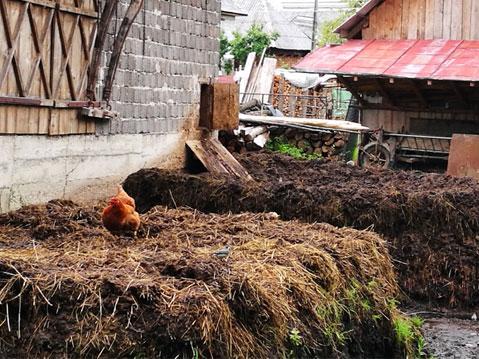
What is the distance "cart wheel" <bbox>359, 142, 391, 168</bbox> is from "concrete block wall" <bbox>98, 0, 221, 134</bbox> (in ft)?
20.4

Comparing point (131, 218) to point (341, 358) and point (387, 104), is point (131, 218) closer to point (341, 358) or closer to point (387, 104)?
point (341, 358)

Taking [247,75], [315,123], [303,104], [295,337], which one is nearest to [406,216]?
[295,337]

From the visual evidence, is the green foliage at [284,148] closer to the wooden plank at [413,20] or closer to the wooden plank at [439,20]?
the wooden plank at [413,20]

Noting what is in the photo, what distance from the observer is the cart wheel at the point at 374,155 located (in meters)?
21.4

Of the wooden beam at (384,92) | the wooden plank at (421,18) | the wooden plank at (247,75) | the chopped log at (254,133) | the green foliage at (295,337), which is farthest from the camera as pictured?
the wooden plank at (247,75)

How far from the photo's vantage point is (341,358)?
835 cm

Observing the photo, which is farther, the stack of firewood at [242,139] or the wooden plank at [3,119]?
the stack of firewood at [242,139]

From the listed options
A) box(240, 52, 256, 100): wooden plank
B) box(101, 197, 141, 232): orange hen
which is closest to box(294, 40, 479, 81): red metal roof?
box(240, 52, 256, 100): wooden plank

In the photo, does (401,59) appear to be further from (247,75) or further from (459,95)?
(247,75)

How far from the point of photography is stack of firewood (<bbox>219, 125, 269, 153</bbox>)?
60.3 ft

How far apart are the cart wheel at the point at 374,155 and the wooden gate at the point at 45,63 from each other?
10053mm

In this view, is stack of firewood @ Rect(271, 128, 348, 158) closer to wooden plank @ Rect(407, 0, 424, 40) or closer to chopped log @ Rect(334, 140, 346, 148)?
chopped log @ Rect(334, 140, 346, 148)

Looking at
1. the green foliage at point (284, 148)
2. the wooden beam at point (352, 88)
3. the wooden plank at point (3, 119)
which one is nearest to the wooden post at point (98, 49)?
the wooden plank at point (3, 119)

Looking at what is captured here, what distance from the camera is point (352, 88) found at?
2198cm
